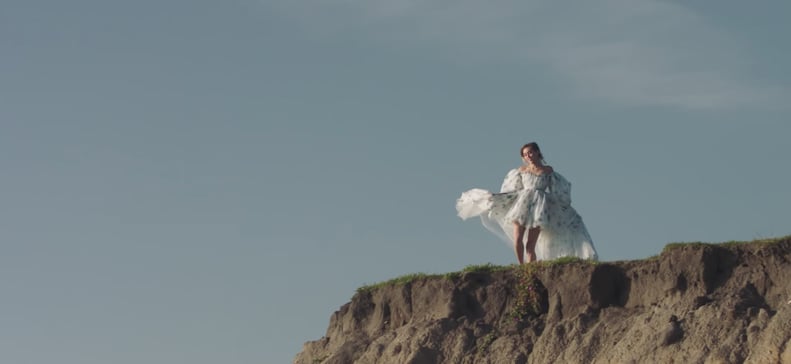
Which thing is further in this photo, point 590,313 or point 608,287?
point 608,287

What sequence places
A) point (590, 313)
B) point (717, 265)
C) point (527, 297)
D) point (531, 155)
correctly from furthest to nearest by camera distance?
point (531, 155) → point (527, 297) → point (590, 313) → point (717, 265)

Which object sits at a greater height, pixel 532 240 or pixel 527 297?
pixel 532 240

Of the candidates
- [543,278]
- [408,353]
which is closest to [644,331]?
[543,278]

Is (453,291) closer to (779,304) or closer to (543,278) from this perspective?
(543,278)

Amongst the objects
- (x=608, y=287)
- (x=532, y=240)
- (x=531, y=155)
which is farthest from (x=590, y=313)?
(x=531, y=155)

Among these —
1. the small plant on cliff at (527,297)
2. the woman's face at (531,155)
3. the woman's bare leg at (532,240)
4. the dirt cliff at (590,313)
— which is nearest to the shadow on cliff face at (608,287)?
the dirt cliff at (590,313)

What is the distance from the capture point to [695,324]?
70.3ft

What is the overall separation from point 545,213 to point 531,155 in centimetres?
102

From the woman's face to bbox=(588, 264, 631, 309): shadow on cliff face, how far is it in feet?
9.06

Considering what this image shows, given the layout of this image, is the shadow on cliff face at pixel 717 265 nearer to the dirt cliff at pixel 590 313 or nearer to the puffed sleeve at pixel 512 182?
the dirt cliff at pixel 590 313

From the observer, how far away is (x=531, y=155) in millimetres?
25359

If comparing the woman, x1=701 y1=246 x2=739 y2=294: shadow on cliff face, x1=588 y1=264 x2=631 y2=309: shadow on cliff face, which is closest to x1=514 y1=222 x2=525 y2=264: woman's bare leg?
the woman

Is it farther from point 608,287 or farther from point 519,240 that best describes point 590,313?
point 519,240

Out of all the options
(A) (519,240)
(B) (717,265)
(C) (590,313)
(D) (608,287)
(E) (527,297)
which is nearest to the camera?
(B) (717,265)
